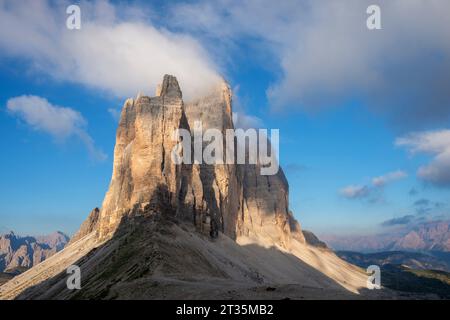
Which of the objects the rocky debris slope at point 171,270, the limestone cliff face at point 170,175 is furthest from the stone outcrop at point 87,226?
the limestone cliff face at point 170,175

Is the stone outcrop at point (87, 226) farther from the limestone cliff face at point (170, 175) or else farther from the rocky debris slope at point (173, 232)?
the limestone cliff face at point (170, 175)

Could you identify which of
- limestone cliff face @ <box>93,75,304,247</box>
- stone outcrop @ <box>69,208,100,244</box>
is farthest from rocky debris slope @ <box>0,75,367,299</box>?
stone outcrop @ <box>69,208,100,244</box>

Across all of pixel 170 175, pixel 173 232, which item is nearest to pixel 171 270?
pixel 173 232

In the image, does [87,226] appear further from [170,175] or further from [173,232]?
[173,232]
